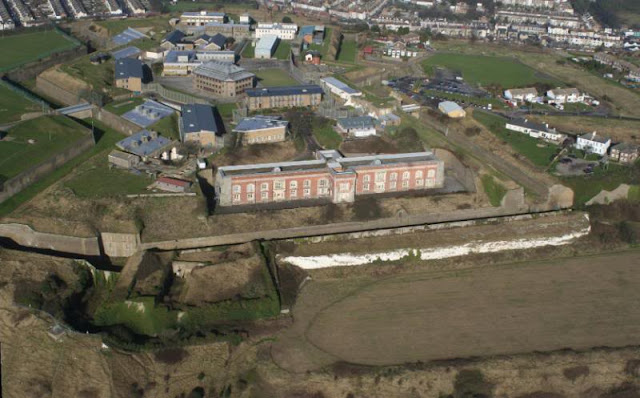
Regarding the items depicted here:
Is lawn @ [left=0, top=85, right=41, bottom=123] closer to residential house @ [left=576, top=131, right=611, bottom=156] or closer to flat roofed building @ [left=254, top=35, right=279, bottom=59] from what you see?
flat roofed building @ [left=254, top=35, right=279, bottom=59]

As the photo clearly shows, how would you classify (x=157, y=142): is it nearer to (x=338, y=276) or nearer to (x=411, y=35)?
(x=338, y=276)

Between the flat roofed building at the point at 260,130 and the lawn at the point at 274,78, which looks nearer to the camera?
the flat roofed building at the point at 260,130

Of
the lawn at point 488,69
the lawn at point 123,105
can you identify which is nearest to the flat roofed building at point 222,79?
the lawn at point 123,105

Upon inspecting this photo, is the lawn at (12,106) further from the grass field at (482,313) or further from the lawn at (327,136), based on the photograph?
the grass field at (482,313)

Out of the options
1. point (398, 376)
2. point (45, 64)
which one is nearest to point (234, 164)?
point (398, 376)

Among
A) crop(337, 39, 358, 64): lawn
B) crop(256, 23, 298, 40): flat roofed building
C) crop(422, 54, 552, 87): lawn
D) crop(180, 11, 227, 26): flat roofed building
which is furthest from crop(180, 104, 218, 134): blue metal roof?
crop(180, 11, 227, 26): flat roofed building

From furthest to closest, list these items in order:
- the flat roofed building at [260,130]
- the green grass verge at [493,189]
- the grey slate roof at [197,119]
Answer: the flat roofed building at [260,130] < the grey slate roof at [197,119] < the green grass verge at [493,189]
